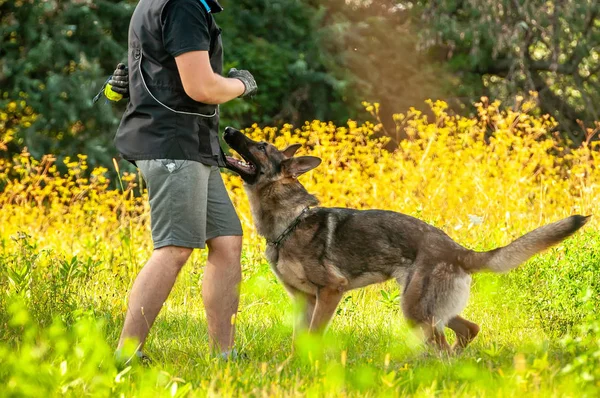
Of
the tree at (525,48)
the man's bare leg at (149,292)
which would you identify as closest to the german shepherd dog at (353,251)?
the man's bare leg at (149,292)

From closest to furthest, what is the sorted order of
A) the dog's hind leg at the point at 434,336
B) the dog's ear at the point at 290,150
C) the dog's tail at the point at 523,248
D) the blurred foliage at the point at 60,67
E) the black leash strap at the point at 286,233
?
the dog's tail at the point at 523,248
the dog's hind leg at the point at 434,336
the black leash strap at the point at 286,233
the dog's ear at the point at 290,150
the blurred foliage at the point at 60,67

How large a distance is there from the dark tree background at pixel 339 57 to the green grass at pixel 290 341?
14.4 feet

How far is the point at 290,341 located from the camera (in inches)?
191

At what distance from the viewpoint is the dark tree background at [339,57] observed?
33.2 feet

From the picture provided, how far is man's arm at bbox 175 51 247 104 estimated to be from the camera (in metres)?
3.74

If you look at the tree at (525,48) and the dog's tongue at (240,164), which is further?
the tree at (525,48)

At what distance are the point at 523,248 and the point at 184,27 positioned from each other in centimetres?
204

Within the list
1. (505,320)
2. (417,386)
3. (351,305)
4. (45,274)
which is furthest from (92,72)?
(417,386)

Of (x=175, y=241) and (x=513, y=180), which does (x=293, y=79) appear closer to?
(x=513, y=180)

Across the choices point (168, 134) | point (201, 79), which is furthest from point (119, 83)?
point (201, 79)

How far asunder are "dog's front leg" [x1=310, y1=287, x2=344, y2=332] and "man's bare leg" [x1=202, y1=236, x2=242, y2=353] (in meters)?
0.54

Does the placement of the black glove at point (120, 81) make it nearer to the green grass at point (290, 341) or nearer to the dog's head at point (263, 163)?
the dog's head at point (263, 163)

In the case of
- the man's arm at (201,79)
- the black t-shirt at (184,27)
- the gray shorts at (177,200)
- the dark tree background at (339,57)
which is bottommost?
the dark tree background at (339,57)

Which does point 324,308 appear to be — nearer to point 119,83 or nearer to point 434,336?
point 434,336
